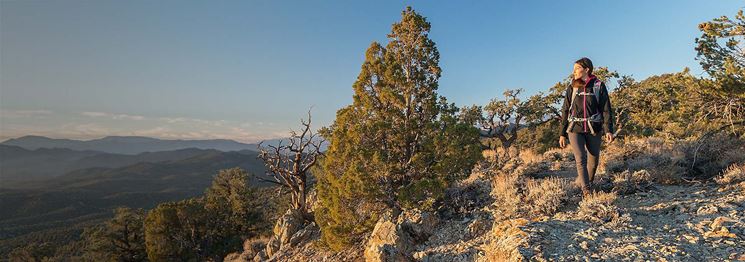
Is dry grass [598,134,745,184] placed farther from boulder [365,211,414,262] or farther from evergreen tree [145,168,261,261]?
evergreen tree [145,168,261,261]

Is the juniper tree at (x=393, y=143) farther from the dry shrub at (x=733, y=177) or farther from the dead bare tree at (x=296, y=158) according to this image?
the dead bare tree at (x=296, y=158)

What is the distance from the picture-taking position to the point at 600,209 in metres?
6.06

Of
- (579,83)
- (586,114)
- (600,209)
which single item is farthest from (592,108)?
(600,209)

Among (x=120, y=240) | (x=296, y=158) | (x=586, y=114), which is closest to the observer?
(x=586, y=114)

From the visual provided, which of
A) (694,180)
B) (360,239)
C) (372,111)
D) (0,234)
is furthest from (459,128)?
(0,234)

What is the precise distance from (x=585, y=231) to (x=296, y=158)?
14819mm

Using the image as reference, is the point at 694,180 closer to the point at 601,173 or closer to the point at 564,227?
the point at 601,173

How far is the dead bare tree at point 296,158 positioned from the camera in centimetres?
1811

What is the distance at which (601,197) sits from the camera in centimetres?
651

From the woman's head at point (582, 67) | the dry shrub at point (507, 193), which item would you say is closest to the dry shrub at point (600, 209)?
the dry shrub at point (507, 193)

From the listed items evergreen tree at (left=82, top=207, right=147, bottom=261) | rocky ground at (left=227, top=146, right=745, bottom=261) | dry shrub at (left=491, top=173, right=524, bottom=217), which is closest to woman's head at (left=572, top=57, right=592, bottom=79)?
rocky ground at (left=227, top=146, right=745, bottom=261)

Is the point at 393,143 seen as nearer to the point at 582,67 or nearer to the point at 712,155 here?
the point at 582,67

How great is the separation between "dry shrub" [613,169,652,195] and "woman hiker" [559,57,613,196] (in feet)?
3.24

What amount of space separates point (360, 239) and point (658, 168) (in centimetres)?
783
